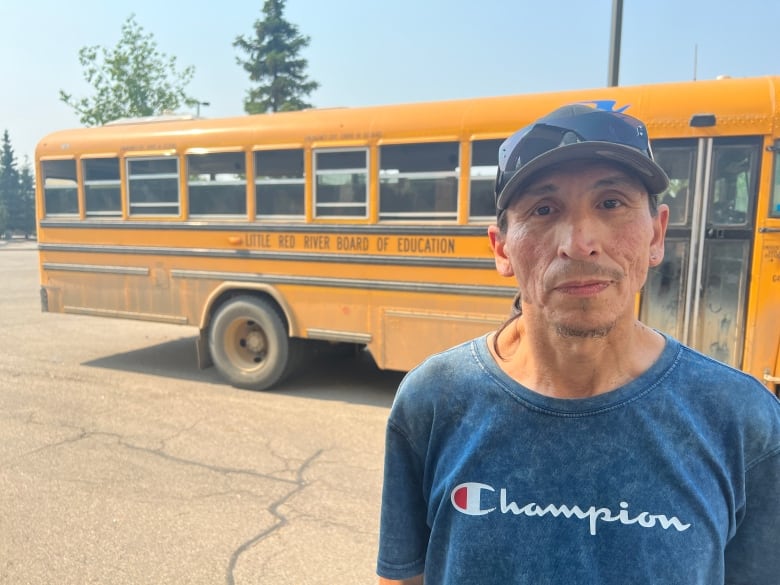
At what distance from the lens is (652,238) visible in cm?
124

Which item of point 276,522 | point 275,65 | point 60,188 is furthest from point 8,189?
point 276,522

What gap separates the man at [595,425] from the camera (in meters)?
1.10

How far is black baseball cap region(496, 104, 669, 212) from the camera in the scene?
1.12m

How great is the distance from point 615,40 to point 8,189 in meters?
68.6

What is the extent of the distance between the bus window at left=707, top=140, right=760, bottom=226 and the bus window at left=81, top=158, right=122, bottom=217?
20.2ft

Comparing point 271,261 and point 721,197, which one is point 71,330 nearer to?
point 271,261

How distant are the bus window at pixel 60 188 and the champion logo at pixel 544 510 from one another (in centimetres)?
759

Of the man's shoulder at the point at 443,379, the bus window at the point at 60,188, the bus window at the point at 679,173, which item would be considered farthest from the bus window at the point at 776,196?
the bus window at the point at 60,188

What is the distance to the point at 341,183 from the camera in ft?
19.9

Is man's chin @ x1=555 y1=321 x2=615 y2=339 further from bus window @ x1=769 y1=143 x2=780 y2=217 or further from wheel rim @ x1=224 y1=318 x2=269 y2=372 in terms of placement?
wheel rim @ x1=224 y1=318 x2=269 y2=372

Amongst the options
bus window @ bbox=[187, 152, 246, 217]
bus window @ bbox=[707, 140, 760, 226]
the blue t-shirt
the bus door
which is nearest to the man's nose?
the blue t-shirt

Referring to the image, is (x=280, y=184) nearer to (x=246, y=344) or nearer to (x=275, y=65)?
(x=246, y=344)

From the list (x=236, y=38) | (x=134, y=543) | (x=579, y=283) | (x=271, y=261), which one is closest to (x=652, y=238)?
(x=579, y=283)

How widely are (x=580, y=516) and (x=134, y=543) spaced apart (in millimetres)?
3029
